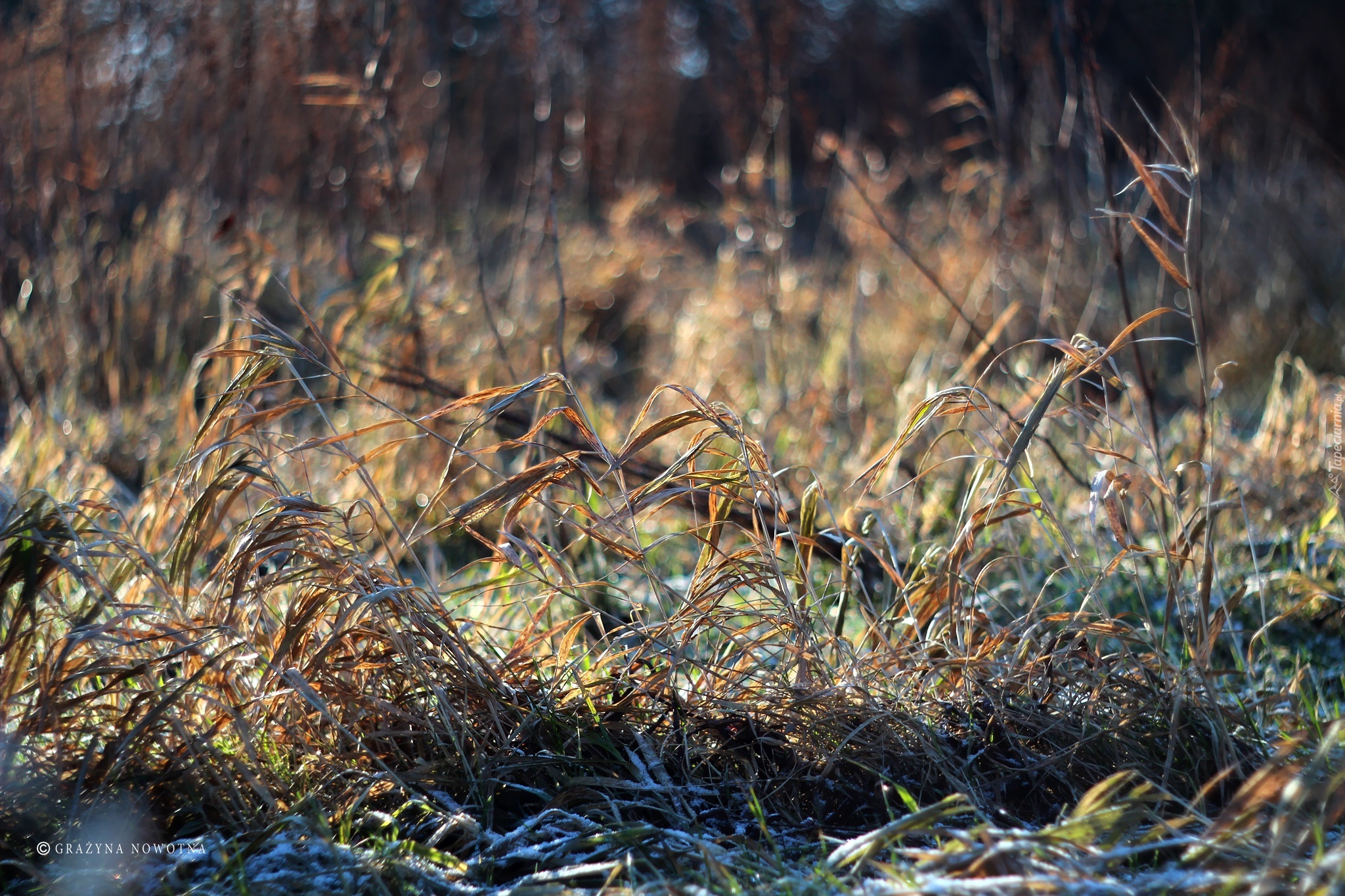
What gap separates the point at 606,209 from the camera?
6438mm

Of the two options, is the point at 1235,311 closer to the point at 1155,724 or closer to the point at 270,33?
the point at 1155,724

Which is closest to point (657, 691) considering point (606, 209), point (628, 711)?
point (628, 711)

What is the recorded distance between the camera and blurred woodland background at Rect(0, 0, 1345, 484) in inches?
114

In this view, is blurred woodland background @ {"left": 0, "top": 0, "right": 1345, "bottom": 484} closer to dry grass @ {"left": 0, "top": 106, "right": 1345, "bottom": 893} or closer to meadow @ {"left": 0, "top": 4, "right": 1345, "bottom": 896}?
meadow @ {"left": 0, "top": 4, "right": 1345, "bottom": 896}

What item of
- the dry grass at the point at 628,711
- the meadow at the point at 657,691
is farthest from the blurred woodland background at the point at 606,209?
the dry grass at the point at 628,711

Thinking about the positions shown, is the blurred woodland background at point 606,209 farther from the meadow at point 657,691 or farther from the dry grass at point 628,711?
the dry grass at point 628,711

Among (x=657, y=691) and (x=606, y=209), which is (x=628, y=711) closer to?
(x=657, y=691)

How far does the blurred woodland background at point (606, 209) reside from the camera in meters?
2.91

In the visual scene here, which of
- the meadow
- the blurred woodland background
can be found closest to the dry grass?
the meadow

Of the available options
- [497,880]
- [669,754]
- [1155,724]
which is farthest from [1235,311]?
[497,880]

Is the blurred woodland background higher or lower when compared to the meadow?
higher

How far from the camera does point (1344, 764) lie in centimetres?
101

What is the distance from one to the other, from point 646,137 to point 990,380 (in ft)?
10.5

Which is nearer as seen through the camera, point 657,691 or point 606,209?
point 657,691
